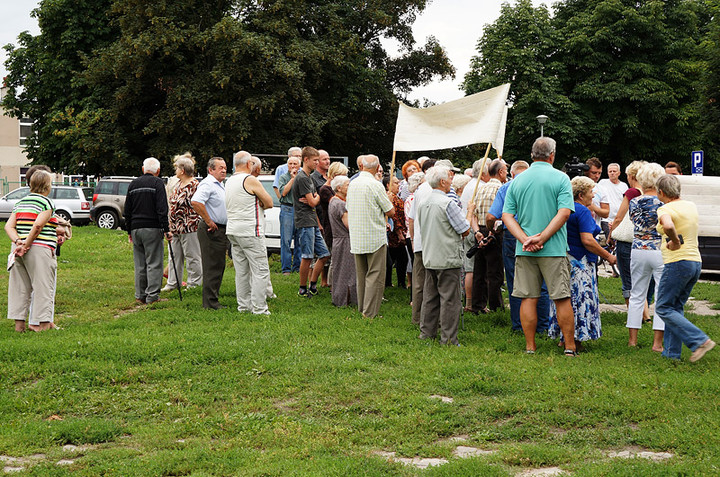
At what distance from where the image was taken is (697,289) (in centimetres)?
1330

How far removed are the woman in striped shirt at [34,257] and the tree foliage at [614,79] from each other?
32.9 meters

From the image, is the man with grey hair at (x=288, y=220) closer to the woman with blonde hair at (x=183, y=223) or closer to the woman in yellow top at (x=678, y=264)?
the woman with blonde hair at (x=183, y=223)

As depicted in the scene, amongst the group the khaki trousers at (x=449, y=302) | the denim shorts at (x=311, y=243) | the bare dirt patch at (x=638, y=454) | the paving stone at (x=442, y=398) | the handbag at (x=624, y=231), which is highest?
the handbag at (x=624, y=231)

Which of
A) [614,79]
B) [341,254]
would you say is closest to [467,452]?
[341,254]

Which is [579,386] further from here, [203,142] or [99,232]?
[203,142]

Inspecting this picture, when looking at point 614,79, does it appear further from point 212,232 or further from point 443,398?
point 443,398

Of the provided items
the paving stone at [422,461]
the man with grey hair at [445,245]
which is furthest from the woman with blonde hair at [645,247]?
the paving stone at [422,461]

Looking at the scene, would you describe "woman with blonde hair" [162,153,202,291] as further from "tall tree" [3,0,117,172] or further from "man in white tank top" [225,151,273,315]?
"tall tree" [3,0,117,172]

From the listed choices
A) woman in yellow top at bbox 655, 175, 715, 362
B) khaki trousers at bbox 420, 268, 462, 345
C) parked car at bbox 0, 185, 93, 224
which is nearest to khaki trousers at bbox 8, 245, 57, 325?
khaki trousers at bbox 420, 268, 462, 345

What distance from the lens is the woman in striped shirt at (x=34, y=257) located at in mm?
8758

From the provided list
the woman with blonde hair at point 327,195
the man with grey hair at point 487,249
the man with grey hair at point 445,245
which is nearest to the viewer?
the man with grey hair at point 445,245

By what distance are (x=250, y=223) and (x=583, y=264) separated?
4229mm

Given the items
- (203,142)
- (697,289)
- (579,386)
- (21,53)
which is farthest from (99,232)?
(579,386)

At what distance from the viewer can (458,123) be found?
10.4 meters
